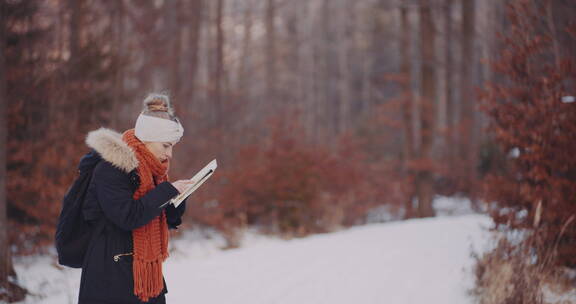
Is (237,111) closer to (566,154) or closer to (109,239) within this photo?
(566,154)

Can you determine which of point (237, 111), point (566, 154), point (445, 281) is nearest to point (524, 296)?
point (445, 281)

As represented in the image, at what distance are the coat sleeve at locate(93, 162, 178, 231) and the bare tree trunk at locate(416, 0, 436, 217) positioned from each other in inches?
492

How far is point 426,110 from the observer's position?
14.5m

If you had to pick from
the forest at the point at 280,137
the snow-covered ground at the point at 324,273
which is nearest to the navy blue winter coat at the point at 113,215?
the snow-covered ground at the point at 324,273

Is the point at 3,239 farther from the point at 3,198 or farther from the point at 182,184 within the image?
the point at 182,184

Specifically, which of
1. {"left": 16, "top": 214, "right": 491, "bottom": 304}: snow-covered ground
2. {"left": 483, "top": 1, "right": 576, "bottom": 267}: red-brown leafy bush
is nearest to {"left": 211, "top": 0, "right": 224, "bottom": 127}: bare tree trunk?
{"left": 16, "top": 214, "right": 491, "bottom": 304}: snow-covered ground

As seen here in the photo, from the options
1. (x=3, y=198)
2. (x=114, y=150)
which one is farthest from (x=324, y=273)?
(x=114, y=150)

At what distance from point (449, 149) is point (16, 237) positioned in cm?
1530

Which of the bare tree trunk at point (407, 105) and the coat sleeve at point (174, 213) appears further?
the bare tree trunk at point (407, 105)

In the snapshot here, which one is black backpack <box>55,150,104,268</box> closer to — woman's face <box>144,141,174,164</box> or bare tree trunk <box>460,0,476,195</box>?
woman's face <box>144,141,174,164</box>

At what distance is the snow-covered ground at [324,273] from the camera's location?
523 centimetres

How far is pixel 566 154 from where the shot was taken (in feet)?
17.9

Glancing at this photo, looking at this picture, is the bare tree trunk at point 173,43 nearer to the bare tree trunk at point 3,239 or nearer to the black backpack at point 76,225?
the bare tree trunk at point 3,239

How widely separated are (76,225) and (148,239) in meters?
0.38
